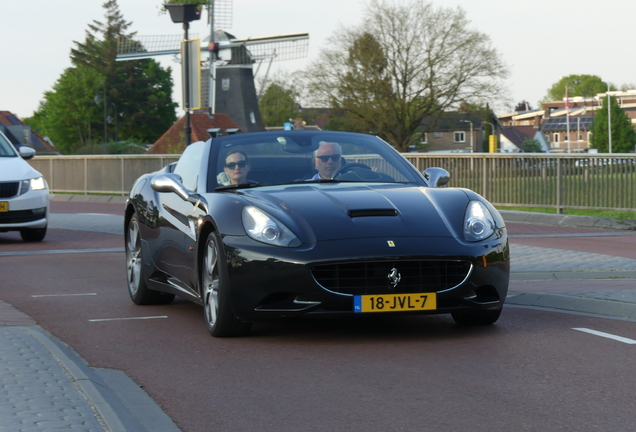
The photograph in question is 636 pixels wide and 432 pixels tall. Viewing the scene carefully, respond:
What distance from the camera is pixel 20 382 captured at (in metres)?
4.88

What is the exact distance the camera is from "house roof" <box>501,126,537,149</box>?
170 meters

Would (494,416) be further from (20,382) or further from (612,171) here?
(612,171)

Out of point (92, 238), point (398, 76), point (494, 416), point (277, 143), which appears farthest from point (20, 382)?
point (398, 76)

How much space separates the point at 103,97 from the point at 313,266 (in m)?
103

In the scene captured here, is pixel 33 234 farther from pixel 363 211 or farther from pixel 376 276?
pixel 376 276

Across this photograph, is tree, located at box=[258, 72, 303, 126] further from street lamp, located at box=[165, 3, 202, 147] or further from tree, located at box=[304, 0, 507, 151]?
street lamp, located at box=[165, 3, 202, 147]

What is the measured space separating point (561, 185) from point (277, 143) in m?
13.6

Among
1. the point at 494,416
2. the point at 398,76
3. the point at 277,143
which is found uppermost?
the point at 398,76

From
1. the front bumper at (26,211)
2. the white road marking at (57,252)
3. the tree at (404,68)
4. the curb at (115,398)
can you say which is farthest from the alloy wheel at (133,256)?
the tree at (404,68)

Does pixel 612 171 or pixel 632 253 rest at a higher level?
pixel 612 171

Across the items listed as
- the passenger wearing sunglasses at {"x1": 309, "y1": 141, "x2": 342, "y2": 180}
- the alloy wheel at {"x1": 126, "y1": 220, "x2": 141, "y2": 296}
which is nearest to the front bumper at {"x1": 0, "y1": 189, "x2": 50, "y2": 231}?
the alloy wheel at {"x1": 126, "y1": 220, "x2": 141, "y2": 296}

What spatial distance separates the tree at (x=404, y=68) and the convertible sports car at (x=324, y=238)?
55019mm

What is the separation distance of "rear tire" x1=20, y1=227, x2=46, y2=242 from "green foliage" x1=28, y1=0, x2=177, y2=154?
3536 inches

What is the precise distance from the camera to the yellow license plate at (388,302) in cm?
613
